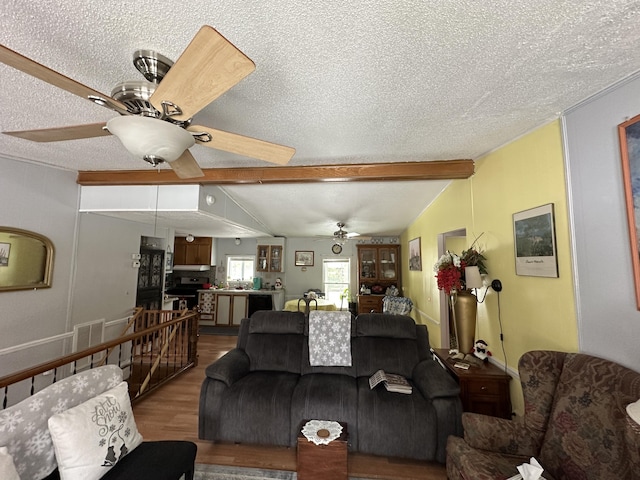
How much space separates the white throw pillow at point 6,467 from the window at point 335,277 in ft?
21.4

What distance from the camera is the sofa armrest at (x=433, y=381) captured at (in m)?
2.10

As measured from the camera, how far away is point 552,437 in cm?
147

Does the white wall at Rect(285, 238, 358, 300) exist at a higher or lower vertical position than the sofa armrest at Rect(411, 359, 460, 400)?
higher

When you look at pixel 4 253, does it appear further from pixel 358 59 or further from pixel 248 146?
pixel 358 59

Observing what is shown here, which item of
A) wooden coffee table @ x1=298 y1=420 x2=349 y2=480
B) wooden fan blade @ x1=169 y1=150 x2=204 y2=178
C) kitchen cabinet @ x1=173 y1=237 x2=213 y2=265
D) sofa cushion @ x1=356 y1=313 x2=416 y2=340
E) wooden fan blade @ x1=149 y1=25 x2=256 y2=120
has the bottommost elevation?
wooden coffee table @ x1=298 y1=420 x2=349 y2=480

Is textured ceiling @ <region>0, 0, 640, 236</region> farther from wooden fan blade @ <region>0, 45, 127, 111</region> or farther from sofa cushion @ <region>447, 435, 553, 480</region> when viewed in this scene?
sofa cushion @ <region>447, 435, 553, 480</region>

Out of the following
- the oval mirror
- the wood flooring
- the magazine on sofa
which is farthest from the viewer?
the oval mirror

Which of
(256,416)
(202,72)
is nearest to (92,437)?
(256,416)

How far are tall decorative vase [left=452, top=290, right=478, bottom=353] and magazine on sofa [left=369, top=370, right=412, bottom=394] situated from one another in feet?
2.32

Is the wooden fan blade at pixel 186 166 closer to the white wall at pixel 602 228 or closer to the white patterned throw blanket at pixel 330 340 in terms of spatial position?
the white patterned throw blanket at pixel 330 340

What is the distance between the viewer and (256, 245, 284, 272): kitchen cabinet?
728 cm

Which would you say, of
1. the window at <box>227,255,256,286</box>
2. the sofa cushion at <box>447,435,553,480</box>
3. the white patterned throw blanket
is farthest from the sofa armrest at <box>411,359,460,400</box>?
the window at <box>227,255,256,286</box>

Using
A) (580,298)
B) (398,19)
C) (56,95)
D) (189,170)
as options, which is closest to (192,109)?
(189,170)

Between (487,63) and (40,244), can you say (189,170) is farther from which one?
(40,244)
